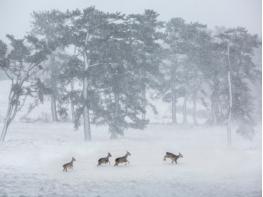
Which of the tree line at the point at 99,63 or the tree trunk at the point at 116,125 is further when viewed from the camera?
the tree trunk at the point at 116,125

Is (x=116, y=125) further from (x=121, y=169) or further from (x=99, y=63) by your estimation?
(x=121, y=169)

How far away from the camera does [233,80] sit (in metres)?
34.6

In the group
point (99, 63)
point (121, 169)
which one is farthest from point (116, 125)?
point (121, 169)

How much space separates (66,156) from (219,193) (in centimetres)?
1122

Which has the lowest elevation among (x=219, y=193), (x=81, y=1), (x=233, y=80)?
(x=219, y=193)

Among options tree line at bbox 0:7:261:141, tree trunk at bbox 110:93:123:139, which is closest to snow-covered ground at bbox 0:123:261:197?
tree trunk at bbox 110:93:123:139

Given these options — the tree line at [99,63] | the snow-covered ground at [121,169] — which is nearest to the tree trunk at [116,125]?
the tree line at [99,63]

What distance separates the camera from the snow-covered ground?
15859mm

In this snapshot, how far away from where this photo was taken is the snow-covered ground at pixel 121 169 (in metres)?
15.9

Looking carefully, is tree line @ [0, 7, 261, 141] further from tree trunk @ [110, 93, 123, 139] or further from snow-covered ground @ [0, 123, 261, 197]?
snow-covered ground @ [0, 123, 261, 197]

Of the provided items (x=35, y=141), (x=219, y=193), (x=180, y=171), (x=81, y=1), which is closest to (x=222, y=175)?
(x=180, y=171)

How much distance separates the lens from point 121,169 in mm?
20422

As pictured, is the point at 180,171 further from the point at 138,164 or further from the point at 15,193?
the point at 15,193

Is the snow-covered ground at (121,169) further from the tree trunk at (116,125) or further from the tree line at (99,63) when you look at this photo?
the tree line at (99,63)
